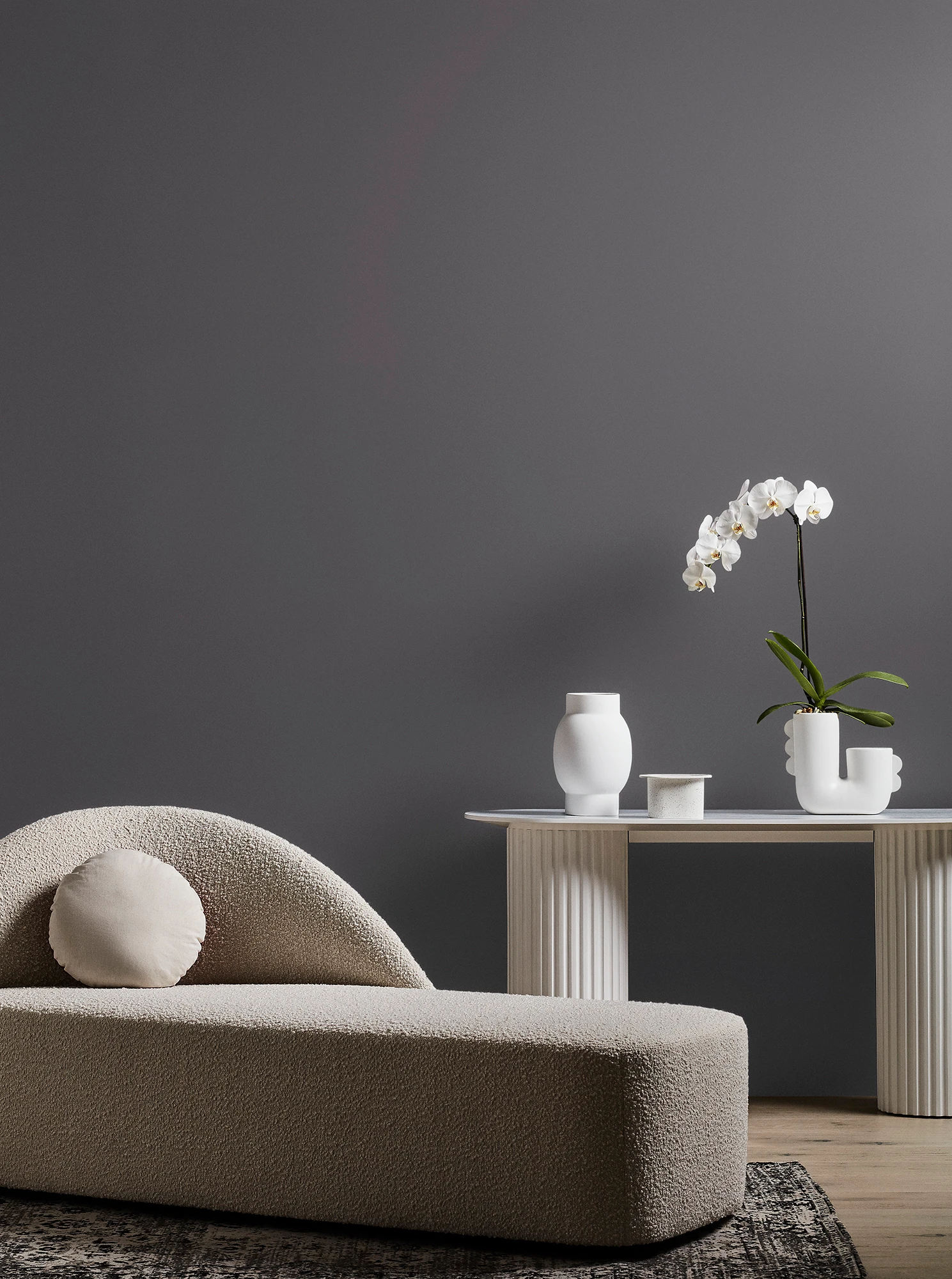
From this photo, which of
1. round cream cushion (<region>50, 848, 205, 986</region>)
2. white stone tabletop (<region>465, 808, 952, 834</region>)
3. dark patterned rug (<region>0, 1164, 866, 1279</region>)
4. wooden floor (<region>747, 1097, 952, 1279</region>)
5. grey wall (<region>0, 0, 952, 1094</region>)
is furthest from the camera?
grey wall (<region>0, 0, 952, 1094</region>)

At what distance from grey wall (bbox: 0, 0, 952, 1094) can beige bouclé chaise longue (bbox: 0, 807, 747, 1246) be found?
3.39 ft

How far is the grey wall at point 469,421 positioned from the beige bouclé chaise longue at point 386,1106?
1.03m

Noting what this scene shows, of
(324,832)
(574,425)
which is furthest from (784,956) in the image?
(574,425)

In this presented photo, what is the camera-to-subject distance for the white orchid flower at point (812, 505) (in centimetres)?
296

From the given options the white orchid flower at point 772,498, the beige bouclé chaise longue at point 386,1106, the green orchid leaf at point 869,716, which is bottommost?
the beige bouclé chaise longue at point 386,1106

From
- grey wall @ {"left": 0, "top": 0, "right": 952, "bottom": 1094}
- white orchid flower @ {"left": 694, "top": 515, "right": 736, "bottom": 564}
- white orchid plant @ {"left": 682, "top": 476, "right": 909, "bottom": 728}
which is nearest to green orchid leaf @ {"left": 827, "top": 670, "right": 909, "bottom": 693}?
white orchid plant @ {"left": 682, "top": 476, "right": 909, "bottom": 728}

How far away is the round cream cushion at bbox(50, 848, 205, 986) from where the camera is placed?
2264 mm

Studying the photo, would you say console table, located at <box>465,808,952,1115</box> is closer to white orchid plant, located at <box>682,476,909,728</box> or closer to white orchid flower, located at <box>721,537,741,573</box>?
white orchid plant, located at <box>682,476,909,728</box>

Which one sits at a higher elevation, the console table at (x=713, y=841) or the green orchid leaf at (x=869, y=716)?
the green orchid leaf at (x=869, y=716)

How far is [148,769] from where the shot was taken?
3.22m

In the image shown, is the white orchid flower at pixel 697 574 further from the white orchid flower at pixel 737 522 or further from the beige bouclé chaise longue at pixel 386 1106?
the beige bouclé chaise longue at pixel 386 1106

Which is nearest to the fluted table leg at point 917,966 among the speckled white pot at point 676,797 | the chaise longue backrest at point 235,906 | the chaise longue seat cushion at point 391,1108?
the speckled white pot at point 676,797

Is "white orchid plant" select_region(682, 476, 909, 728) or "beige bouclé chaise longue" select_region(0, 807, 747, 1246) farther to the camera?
"white orchid plant" select_region(682, 476, 909, 728)

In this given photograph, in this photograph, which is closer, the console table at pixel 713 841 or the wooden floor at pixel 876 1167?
the wooden floor at pixel 876 1167
